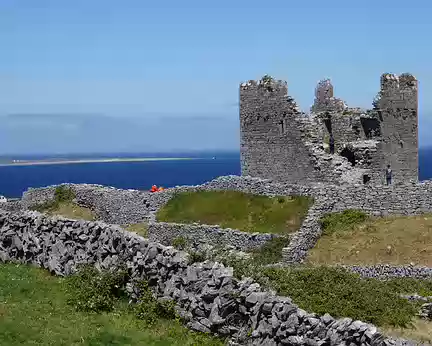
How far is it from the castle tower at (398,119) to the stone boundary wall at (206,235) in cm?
1396

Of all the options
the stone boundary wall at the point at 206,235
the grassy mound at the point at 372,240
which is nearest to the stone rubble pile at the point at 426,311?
the grassy mound at the point at 372,240

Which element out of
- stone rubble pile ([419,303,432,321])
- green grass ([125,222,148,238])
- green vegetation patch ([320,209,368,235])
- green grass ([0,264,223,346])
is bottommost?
green grass ([125,222,148,238])

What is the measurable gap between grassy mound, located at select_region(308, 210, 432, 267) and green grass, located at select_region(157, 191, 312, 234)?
2.10m

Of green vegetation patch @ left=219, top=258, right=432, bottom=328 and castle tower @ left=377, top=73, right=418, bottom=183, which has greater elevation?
castle tower @ left=377, top=73, right=418, bottom=183

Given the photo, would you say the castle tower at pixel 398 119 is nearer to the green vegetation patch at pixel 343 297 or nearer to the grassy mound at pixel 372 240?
the grassy mound at pixel 372 240

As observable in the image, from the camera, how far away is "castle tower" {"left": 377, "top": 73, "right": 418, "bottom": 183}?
147ft

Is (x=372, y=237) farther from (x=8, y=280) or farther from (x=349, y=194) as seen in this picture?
(x=8, y=280)

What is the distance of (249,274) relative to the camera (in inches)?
A: 723

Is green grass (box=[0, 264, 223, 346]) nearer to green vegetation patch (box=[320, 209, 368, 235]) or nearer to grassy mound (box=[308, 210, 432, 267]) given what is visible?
grassy mound (box=[308, 210, 432, 267])

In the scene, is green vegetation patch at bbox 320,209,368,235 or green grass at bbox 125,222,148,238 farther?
green grass at bbox 125,222,148,238

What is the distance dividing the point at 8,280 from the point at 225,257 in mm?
6692

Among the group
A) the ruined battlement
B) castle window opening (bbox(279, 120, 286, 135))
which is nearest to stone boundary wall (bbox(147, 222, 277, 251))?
castle window opening (bbox(279, 120, 286, 135))

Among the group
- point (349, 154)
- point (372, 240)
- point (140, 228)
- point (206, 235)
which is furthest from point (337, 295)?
point (349, 154)

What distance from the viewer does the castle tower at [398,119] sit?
1764 inches
